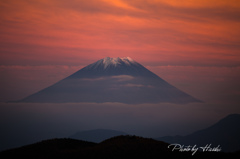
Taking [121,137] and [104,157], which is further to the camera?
[121,137]

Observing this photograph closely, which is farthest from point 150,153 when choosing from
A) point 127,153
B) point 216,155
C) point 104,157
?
point 216,155

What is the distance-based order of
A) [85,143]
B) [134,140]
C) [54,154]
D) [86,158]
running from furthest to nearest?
[85,143] → [134,140] → [54,154] → [86,158]

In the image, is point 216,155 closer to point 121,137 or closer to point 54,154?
point 121,137

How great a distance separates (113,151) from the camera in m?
38.4

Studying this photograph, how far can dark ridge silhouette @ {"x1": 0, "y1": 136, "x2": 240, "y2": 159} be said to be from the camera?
1474 inches

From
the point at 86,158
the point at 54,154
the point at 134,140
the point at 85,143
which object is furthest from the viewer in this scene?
the point at 85,143

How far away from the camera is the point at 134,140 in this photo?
4197cm

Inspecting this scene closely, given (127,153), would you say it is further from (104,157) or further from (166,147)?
(166,147)

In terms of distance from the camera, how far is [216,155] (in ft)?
126

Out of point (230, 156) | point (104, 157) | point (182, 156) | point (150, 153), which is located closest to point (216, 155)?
point (230, 156)

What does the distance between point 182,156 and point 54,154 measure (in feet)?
50.5

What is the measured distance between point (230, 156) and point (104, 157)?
14511 millimetres

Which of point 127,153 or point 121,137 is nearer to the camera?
point 127,153

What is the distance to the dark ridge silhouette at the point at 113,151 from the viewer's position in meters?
37.4
